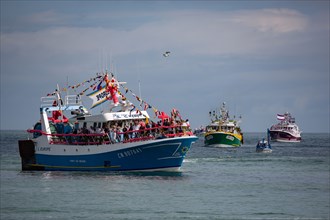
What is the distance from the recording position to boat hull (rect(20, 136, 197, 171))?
59406 mm

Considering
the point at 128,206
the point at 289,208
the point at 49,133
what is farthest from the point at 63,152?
the point at 289,208

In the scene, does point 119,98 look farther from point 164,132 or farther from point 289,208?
point 289,208

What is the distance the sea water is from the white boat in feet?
346

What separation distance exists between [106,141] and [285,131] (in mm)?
117161

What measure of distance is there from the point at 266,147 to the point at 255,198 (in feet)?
196

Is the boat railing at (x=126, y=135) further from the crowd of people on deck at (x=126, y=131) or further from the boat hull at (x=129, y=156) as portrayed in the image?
the boat hull at (x=129, y=156)

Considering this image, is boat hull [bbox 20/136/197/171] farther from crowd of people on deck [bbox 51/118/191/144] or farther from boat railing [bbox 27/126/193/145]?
crowd of people on deck [bbox 51/118/191/144]

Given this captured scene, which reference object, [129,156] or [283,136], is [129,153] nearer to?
[129,156]

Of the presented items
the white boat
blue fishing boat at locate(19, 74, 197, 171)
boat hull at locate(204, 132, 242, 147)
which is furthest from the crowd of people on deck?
the white boat

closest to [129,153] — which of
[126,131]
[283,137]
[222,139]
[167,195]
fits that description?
[126,131]

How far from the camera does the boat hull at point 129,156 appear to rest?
59406 mm

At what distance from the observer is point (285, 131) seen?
174250 mm

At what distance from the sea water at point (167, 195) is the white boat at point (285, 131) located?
346 feet

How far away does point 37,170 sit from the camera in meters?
66.2
